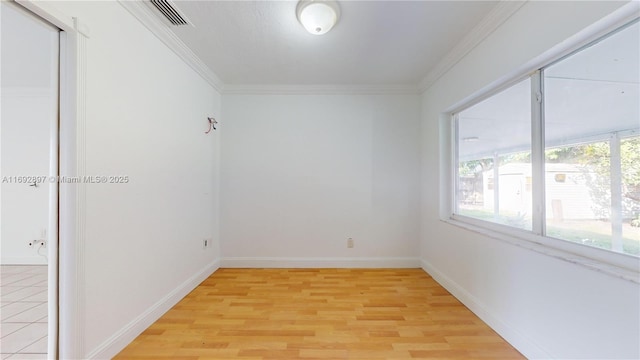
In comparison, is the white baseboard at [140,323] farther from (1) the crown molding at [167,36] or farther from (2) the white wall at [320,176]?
(1) the crown molding at [167,36]

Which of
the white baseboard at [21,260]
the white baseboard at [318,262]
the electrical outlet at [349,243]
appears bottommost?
the white baseboard at [318,262]

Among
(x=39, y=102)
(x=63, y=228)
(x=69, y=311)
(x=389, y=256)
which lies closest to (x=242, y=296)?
(x=69, y=311)

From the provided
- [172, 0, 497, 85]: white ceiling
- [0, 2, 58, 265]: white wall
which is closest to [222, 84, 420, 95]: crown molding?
[172, 0, 497, 85]: white ceiling

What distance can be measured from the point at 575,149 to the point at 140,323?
3.10 metres

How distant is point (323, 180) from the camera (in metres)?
3.29

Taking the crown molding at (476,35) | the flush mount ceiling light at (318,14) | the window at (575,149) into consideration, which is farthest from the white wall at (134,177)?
the window at (575,149)

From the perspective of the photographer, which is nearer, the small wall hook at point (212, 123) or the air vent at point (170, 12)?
the air vent at point (170, 12)

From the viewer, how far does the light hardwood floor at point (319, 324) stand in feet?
5.37

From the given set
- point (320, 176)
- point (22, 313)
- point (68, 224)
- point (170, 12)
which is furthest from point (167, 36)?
point (22, 313)

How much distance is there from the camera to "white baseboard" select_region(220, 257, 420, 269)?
3.26 metres

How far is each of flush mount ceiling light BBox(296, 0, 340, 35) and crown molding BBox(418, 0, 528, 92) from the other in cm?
114

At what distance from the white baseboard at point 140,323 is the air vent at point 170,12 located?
7.38ft

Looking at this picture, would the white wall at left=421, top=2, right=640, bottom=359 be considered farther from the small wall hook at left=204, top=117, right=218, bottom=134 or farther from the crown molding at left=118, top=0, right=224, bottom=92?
the small wall hook at left=204, top=117, right=218, bottom=134

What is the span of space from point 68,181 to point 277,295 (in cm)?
186
